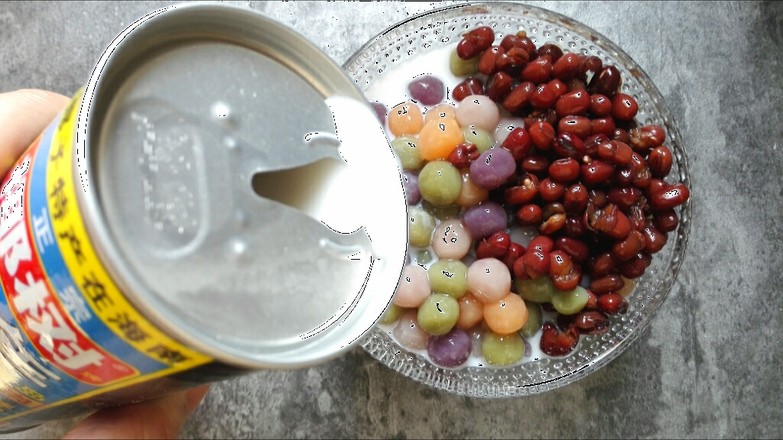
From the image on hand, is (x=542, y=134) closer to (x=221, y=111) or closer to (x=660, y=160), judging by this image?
(x=660, y=160)

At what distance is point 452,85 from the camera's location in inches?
30.3

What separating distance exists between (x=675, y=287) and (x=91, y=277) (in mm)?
714

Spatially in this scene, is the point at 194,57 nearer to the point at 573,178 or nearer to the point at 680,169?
the point at 573,178

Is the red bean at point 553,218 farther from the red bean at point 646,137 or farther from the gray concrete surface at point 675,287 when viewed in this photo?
the gray concrete surface at point 675,287

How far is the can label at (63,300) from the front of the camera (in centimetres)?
32

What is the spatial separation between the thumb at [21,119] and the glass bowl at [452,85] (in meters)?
0.28

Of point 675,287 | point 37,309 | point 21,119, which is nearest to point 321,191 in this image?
point 37,309

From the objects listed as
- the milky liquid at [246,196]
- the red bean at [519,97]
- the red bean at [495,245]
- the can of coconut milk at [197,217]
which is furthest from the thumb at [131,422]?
the red bean at [519,97]

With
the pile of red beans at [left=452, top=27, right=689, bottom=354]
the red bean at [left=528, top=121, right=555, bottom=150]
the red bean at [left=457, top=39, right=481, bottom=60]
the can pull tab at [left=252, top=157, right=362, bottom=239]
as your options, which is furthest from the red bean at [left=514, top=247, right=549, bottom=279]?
the can pull tab at [left=252, top=157, right=362, bottom=239]

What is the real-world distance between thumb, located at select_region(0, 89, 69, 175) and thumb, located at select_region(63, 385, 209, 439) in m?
0.20

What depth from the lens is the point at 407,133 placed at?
2.41 ft

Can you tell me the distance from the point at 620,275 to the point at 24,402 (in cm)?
54

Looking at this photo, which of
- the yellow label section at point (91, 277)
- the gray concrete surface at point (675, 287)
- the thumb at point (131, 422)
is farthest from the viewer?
the gray concrete surface at point (675, 287)

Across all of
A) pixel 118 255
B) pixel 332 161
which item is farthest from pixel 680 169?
pixel 118 255
